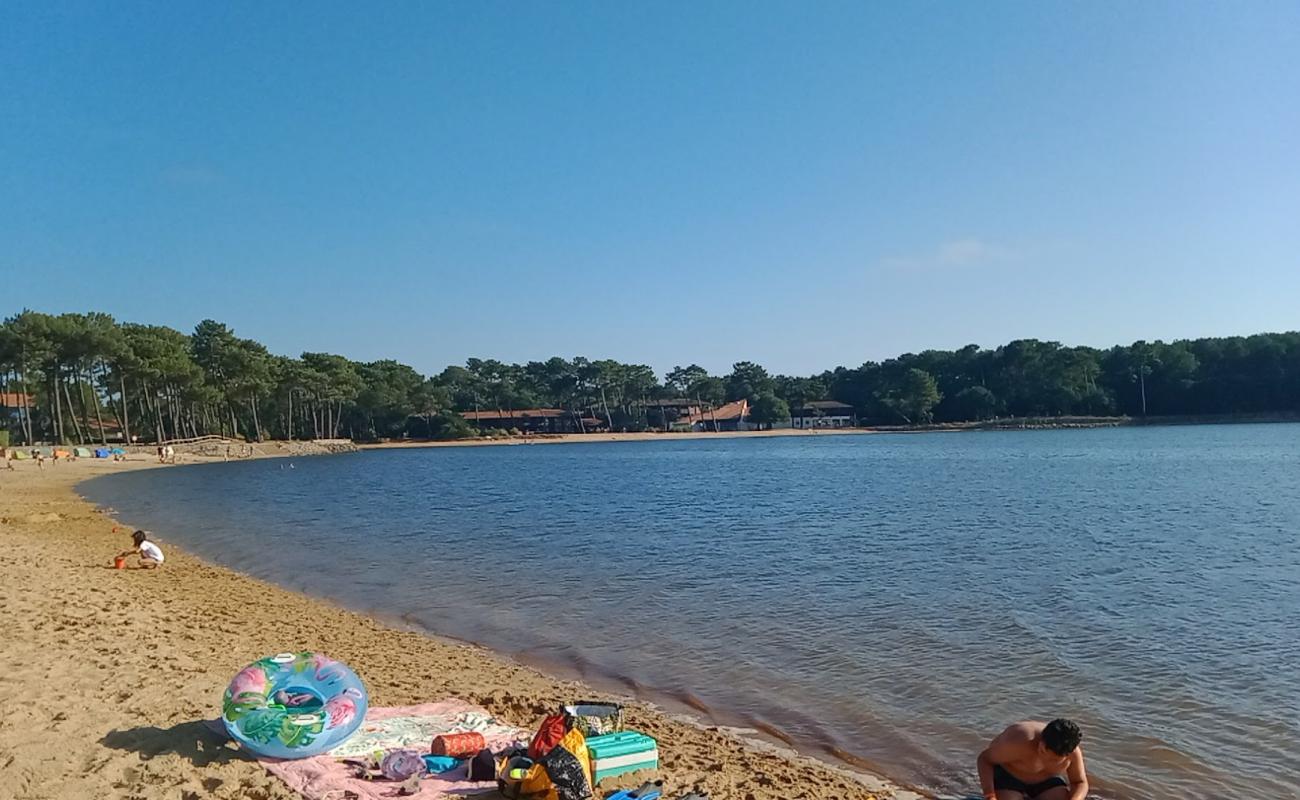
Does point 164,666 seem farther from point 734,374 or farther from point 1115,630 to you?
point 734,374

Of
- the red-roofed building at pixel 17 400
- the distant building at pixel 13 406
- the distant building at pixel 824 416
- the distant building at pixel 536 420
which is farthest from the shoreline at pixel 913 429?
the distant building at pixel 13 406

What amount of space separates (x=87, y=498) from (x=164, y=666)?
32.8 metres

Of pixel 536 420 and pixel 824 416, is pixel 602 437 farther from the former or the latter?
pixel 824 416

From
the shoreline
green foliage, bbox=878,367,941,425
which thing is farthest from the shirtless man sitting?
green foliage, bbox=878,367,941,425

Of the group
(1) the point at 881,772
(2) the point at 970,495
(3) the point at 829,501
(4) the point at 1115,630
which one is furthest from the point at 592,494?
(1) the point at 881,772

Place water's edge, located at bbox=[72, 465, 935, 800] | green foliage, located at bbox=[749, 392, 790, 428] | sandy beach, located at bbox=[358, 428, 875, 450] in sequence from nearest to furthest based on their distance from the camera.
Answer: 1. water's edge, located at bbox=[72, 465, 935, 800]
2. sandy beach, located at bbox=[358, 428, 875, 450]
3. green foliage, located at bbox=[749, 392, 790, 428]

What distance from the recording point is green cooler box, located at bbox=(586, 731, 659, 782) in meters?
6.49

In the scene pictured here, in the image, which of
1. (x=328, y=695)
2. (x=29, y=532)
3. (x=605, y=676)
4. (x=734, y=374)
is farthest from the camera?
(x=734, y=374)

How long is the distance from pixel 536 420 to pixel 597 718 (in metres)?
133

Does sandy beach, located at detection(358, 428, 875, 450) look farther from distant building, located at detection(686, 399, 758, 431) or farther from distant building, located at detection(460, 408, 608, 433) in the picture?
distant building, located at detection(460, 408, 608, 433)

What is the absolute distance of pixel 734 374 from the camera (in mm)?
159500

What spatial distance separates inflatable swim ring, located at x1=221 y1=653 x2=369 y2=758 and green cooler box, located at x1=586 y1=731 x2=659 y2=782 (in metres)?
1.99

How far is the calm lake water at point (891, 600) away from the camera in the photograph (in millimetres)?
8789

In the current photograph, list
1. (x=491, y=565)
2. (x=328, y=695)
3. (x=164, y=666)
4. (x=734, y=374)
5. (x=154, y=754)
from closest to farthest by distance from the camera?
(x=154, y=754) → (x=328, y=695) → (x=164, y=666) → (x=491, y=565) → (x=734, y=374)
